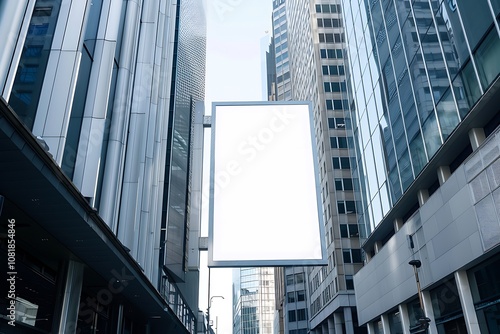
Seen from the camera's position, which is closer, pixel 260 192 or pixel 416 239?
pixel 260 192

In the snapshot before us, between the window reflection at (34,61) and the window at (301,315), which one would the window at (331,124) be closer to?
the window at (301,315)

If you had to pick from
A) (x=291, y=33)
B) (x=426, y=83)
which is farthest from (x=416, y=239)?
(x=291, y=33)

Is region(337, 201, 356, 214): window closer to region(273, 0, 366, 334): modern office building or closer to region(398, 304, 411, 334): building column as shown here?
region(273, 0, 366, 334): modern office building

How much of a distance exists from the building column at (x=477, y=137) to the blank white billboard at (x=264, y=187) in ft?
46.5

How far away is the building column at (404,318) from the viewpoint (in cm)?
2834

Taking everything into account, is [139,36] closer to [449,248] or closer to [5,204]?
[5,204]

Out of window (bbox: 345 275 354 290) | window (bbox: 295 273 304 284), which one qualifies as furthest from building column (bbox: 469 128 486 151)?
window (bbox: 295 273 304 284)

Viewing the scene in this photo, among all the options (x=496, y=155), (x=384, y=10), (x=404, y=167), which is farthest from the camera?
(x=384, y=10)

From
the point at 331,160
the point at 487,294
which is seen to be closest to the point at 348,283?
the point at 331,160

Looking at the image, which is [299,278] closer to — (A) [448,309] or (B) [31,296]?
(A) [448,309]

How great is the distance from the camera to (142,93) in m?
23.1

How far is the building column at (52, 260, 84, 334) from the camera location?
1248 centimetres

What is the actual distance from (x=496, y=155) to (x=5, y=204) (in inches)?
658

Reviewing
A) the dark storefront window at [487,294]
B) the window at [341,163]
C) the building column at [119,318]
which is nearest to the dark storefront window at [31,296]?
the building column at [119,318]
